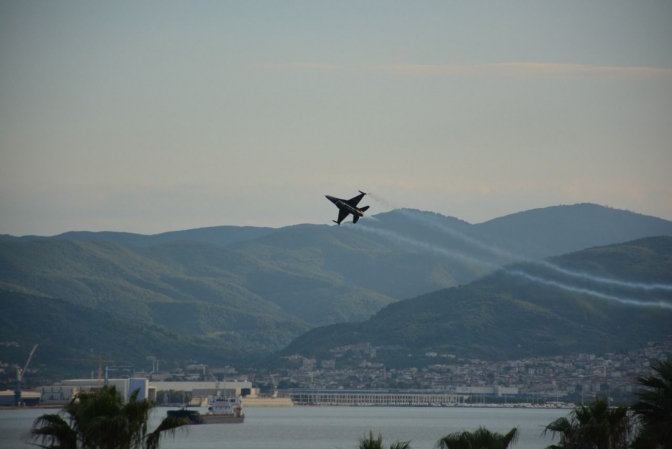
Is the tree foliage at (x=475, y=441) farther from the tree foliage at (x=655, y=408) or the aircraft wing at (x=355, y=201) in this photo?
the aircraft wing at (x=355, y=201)

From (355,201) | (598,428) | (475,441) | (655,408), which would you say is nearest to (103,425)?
(475,441)

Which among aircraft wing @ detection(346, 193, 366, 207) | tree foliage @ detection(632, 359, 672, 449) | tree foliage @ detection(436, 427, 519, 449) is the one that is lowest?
tree foliage @ detection(436, 427, 519, 449)

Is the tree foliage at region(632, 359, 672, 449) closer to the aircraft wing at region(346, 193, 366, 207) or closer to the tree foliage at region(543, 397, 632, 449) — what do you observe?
the tree foliage at region(543, 397, 632, 449)

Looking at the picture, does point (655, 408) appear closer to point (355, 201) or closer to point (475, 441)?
point (475, 441)

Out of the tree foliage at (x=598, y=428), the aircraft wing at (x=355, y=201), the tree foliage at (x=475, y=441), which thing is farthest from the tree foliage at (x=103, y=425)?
the aircraft wing at (x=355, y=201)

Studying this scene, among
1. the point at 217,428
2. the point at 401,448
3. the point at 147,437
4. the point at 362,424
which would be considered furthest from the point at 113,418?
the point at 362,424

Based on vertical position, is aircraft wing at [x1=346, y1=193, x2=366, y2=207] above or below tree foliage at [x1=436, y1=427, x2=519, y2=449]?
above

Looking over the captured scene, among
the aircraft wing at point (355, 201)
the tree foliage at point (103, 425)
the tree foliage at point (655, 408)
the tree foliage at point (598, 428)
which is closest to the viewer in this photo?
the tree foliage at point (103, 425)

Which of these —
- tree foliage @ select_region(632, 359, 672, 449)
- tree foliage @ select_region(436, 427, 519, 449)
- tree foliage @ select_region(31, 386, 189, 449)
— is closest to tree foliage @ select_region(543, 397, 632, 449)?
tree foliage @ select_region(632, 359, 672, 449)

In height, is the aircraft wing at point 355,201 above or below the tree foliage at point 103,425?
above

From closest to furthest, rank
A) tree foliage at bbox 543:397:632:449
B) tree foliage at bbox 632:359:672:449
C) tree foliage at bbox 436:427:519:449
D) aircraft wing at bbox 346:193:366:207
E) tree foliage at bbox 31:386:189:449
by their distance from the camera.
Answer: tree foliage at bbox 31:386:189:449 < tree foliage at bbox 632:359:672:449 < tree foliage at bbox 436:427:519:449 < tree foliage at bbox 543:397:632:449 < aircraft wing at bbox 346:193:366:207

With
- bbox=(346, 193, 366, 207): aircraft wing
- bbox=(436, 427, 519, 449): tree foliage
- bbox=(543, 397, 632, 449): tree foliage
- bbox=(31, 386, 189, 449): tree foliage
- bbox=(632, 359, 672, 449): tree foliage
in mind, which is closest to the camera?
bbox=(31, 386, 189, 449): tree foliage
